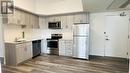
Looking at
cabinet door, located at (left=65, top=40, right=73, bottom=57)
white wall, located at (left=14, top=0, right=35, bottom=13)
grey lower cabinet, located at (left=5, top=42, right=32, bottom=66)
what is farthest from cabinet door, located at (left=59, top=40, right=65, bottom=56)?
white wall, located at (left=14, top=0, right=35, bottom=13)

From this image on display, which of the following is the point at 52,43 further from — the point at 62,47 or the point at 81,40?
the point at 81,40

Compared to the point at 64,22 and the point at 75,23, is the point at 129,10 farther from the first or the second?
the point at 64,22

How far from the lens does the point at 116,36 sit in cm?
521

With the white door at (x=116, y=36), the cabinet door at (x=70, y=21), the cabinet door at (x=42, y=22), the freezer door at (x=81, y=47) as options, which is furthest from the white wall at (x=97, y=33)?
the cabinet door at (x=42, y=22)

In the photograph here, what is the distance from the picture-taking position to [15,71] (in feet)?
12.4

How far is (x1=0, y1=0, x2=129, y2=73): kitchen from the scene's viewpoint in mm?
4502

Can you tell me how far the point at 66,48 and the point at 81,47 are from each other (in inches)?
34.6

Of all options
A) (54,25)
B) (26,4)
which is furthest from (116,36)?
(26,4)

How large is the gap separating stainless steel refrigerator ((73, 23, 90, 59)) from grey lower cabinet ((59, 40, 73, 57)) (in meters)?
0.36

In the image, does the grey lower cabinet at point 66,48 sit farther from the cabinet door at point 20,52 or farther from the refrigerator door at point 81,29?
the cabinet door at point 20,52

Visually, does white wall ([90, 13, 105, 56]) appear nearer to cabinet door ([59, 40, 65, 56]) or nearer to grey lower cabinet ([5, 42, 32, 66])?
cabinet door ([59, 40, 65, 56])

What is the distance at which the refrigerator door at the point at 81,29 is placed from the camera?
510cm

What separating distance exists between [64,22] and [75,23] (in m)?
0.70

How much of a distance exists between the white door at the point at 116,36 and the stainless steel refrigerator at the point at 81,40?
101cm
